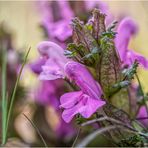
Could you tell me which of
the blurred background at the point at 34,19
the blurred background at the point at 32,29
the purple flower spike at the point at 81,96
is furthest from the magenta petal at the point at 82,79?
the blurred background at the point at 34,19

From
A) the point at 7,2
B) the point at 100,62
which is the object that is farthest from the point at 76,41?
the point at 7,2

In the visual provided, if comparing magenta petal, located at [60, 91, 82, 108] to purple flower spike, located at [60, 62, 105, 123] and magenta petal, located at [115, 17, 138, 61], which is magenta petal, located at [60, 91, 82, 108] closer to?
purple flower spike, located at [60, 62, 105, 123]

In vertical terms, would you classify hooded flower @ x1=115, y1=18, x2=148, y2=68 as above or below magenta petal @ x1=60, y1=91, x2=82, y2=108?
above

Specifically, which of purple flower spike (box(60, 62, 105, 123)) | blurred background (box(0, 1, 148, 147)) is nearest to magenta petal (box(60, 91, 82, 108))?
purple flower spike (box(60, 62, 105, 123))

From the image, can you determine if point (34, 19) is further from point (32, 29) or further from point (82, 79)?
point (82, 79)

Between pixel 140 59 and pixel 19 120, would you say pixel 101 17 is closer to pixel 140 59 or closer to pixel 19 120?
pixel 140 59

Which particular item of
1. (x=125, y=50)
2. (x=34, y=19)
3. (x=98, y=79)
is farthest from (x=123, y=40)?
(x=34, y=19)
